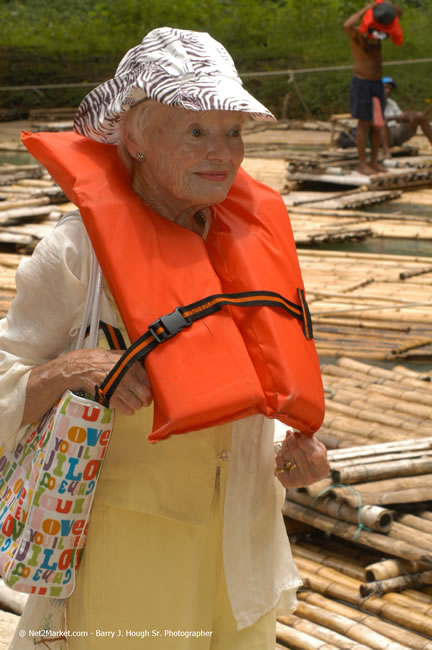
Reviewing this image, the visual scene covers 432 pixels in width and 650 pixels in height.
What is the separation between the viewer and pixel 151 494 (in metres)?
1.60

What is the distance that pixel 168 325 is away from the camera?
4.87 ft

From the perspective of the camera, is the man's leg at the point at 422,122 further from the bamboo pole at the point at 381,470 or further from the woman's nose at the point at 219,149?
the woman's nose at the point at 219,149

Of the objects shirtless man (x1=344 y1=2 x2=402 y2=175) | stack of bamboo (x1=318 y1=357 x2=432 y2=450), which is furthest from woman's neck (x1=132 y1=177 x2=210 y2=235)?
shirtless man (x1=344 y1=2 x2=402 y2=175)

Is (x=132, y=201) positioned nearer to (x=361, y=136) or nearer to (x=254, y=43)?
(x=361, y=136)

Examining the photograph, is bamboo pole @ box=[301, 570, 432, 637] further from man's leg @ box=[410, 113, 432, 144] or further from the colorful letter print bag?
man's leg @ box=[410, 113, 432, 144]

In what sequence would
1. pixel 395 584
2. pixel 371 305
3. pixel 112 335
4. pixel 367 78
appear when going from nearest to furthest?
1. pixel 112 335
2. pixel 395 584
3. pixel 371 305
4. pixel 367 78

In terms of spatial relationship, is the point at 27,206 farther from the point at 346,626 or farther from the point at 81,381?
the point at 81,381

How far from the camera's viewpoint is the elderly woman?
1.52m

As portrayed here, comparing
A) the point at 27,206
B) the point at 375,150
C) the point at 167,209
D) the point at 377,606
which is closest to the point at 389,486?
the point at 377,606

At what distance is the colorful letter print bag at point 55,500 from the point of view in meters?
1.52

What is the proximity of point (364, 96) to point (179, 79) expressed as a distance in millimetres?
8443

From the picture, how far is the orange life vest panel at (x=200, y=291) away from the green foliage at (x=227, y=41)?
1579 cm

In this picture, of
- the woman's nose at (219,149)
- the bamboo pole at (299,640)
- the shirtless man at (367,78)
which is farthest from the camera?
the shirtless man at (367,78)

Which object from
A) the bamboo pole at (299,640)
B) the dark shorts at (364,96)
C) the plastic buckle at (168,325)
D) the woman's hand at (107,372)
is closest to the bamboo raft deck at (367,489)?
the bamboo pole at (299,640)
